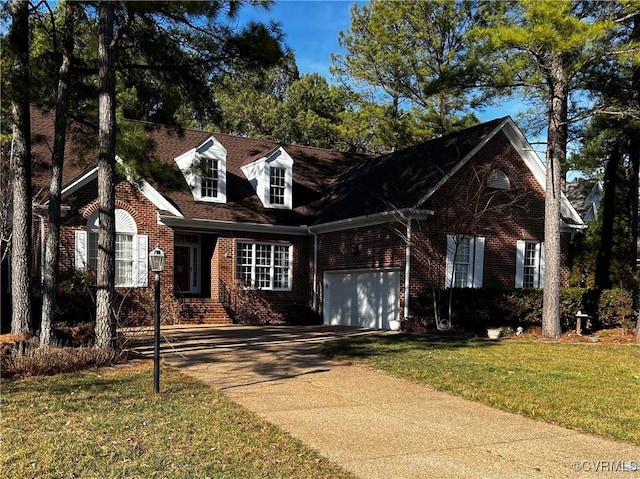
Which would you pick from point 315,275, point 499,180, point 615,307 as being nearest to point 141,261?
point 315,275

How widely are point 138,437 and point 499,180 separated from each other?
1521 cm

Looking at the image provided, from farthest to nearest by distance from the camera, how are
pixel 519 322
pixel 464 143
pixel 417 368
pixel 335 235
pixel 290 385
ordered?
pixel 335 235, pixel 464 143, pixel 519 322, pixel 417 368, pixel 290 385

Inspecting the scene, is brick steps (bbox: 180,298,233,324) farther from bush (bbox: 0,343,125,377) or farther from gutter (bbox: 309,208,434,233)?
bush (bbox: 0,343,125,377)

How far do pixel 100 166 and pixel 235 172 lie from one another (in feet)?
37.1

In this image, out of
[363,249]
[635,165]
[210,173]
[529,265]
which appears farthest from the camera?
[210,173]

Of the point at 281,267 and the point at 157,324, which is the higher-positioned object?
the point at 281,267

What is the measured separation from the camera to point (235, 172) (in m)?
21.8

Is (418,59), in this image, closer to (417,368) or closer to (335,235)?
(335,235)

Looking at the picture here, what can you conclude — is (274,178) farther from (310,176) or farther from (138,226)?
(138,226)

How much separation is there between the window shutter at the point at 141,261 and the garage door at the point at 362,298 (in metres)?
5.97

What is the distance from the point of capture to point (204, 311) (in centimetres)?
1888

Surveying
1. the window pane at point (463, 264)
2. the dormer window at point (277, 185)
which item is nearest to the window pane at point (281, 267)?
the dormer window at point (277, 185)

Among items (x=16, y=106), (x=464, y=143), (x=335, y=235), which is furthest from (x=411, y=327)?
(x=16, y=106)

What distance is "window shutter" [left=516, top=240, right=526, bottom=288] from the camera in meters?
18.8
